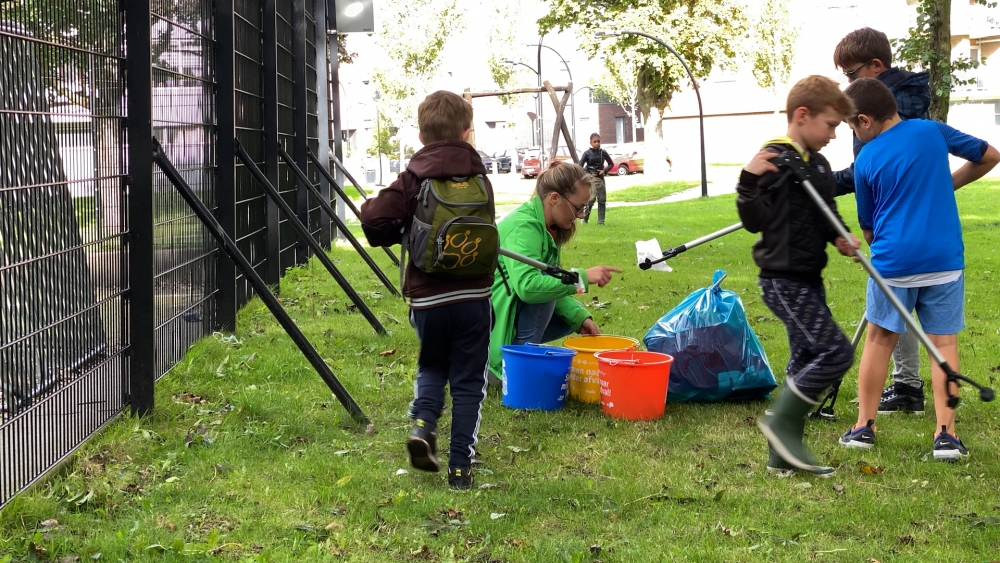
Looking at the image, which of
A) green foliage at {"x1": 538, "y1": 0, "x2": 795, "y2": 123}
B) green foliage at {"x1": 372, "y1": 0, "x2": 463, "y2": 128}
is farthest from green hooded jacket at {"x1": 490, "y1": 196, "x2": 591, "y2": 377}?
green foliage at {"x1": 372, "y1": 0, "x2": 463, "y2": 128}

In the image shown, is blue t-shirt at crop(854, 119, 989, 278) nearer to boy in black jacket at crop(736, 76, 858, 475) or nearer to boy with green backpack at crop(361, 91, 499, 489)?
boy in black jacket at crop(736, 76, 858, 475)

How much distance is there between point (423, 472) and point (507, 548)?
37.2 inches

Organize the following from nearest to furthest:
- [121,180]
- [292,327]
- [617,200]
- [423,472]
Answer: [423,472], [121,180], [292,327], [617,200]

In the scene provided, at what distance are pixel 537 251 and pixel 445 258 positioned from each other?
1.56 m

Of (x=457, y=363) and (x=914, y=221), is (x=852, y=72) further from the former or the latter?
(x=457, y=363)

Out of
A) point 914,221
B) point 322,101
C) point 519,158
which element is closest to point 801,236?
point 914,221

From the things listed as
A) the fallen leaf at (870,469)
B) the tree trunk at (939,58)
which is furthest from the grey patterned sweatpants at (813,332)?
the tree trunk at (939,58)

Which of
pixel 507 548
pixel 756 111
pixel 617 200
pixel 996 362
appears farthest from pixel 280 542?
pixel 756 111

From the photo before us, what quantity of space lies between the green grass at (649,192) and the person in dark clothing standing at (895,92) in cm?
2279

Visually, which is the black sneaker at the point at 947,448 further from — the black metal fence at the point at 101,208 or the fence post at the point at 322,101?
the fence post at the point at 322,101

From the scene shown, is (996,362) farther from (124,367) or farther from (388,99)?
(388,99)

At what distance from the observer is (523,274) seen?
5590 millimetres

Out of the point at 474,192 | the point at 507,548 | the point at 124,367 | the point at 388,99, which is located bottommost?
the point at 507,548

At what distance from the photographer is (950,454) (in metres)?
4.52
